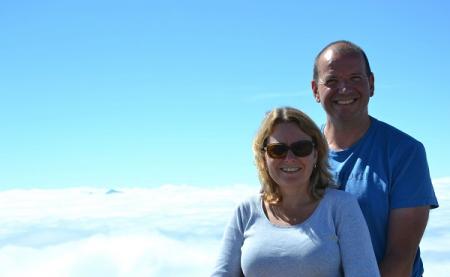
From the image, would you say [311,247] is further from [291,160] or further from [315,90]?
Answer: [315,90]

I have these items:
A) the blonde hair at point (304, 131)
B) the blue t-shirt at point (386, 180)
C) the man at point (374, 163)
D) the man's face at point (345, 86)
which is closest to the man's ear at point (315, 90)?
the man at point (374, 163)

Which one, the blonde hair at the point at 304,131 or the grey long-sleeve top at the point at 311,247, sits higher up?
the blonde hair at the point at 304,131

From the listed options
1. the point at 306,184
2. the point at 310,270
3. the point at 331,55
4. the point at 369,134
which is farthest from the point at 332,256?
the point at 331,55

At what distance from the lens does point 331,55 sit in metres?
6.16

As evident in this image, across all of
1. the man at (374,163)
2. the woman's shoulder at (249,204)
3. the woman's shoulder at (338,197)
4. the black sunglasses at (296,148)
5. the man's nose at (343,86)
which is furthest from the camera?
the man's nose at (343,86)

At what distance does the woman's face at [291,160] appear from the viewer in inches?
209

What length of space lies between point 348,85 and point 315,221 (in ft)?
5.46

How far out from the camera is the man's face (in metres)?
6.07

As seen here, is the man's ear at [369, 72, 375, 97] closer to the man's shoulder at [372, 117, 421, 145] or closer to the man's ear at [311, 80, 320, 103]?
the man's shoulder at [372, 117, 421, 145]

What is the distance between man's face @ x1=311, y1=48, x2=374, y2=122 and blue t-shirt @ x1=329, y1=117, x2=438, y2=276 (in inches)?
16.8

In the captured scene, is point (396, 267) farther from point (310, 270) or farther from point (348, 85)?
point (348, 85)

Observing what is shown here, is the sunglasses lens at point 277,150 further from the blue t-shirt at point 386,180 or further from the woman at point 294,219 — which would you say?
the blue t-shirt at point 386,180

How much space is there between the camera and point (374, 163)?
5824 mm

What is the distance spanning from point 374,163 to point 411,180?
40 cm
